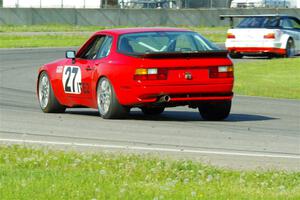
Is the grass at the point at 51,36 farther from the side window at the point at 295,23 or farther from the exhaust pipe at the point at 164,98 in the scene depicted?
the exhaust pipe at the point at 164,98

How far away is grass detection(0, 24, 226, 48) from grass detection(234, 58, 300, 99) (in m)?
14.8

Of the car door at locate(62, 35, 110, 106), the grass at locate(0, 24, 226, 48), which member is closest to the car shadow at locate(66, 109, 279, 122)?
the car door at locate(62, 35, 110, 106)

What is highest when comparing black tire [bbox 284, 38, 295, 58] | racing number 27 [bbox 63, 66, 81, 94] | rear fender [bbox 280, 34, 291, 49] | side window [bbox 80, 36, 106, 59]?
side window [bbox 80, 36, 106, 59]

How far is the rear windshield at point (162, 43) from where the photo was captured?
16062 millimetres

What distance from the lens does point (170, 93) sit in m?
15.7

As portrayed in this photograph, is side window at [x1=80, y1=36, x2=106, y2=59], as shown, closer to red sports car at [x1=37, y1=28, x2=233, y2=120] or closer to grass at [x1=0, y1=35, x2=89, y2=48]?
red sports car at [x1=37, y1=28, x2=233, y2=120]

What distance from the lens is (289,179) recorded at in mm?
9742

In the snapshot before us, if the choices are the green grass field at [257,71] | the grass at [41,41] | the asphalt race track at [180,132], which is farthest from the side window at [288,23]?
the asphalt race track at [180,132]

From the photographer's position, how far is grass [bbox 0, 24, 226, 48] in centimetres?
4519

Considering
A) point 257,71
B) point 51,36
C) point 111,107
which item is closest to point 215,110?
point 111,107

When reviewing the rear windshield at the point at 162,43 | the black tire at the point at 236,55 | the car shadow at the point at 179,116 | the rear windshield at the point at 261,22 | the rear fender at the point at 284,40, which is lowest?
the black tire at the point at 236,55

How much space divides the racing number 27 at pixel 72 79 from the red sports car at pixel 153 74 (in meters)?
0.02

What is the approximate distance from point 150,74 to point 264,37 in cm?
1912

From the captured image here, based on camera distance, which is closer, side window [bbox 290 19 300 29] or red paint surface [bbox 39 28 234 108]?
red paint surface [bbox 39 28 234 108]
